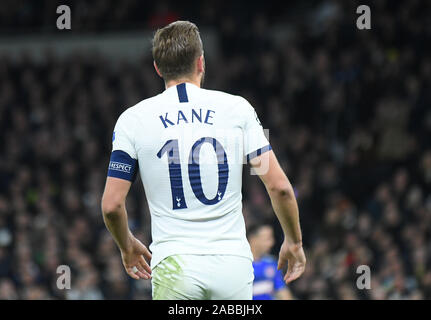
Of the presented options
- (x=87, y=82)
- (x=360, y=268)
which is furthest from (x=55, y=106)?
(x=360, y=268)

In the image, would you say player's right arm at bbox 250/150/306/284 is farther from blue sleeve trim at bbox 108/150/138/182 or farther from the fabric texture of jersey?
the fabric texture of jersey

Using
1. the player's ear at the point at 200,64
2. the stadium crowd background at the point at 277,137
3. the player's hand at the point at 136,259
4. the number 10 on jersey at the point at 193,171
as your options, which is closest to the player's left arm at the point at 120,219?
the player's hand at the point at 136,259

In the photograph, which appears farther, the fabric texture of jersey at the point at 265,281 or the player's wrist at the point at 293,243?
the fabric texture of jersey at the point at 265,281

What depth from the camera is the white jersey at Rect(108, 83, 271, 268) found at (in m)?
3.46

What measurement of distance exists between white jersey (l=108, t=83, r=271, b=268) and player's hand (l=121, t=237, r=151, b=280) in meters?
0.19

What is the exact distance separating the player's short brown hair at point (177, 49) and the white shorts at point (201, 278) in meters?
0.81

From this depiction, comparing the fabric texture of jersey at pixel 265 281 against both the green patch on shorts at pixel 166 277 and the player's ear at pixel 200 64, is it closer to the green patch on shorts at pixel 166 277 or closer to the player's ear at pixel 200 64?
the green patch on shorts at pixel 166 277

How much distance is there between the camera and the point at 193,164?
3455 mm

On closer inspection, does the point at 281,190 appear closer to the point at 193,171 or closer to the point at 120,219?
the point at 193,171

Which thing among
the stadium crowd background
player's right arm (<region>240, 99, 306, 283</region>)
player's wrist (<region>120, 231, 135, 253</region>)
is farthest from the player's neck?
the stadium crowd background

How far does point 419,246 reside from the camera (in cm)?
1037

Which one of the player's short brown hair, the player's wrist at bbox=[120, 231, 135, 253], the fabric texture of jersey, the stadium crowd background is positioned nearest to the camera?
the player's short brown hair

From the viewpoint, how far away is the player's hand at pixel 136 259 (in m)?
3.69

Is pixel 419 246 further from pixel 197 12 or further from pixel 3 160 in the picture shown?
pixel 197 12
